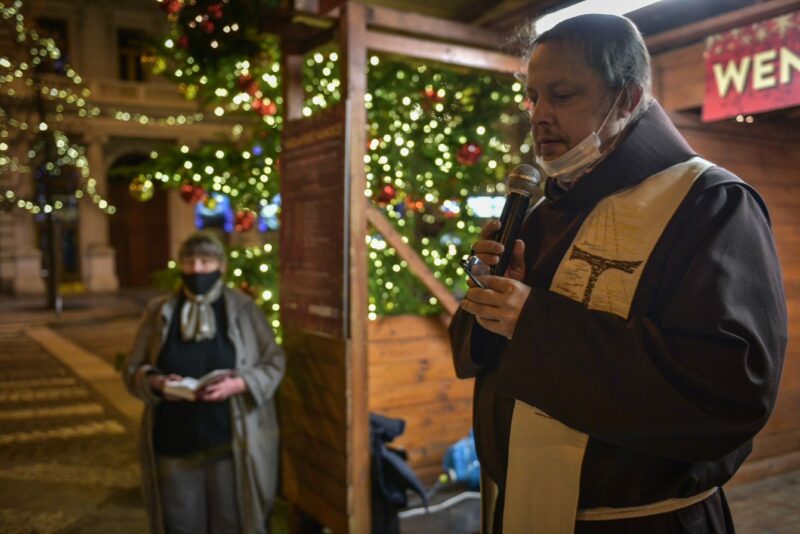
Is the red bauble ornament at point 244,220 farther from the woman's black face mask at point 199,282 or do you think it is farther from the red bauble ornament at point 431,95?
the woman's black face mask at point 199,282

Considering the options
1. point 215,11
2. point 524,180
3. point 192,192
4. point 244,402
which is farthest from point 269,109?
point 524,180

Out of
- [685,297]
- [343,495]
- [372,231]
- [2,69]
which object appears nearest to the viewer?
[685,297]

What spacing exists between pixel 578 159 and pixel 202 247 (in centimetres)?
264

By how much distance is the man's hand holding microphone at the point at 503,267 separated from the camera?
1.41 m

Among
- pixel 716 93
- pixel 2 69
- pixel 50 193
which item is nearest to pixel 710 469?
pixel 716 93

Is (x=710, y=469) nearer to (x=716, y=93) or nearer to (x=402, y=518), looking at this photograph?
(x=716, y=93)

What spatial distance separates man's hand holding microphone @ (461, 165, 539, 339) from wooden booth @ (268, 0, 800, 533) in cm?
194

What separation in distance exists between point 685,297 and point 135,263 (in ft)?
88.5

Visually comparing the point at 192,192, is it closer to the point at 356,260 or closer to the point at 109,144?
the point at 356,260

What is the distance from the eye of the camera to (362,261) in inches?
139

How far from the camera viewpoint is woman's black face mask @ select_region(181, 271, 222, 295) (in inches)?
143

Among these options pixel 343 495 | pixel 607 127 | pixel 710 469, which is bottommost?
pixel 343 495

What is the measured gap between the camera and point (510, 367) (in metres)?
1.42

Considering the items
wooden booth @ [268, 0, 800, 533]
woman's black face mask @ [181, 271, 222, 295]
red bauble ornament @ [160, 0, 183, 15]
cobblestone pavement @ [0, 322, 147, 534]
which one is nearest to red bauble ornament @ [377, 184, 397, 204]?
wooden booth @ [268, 0, 800, 533]
